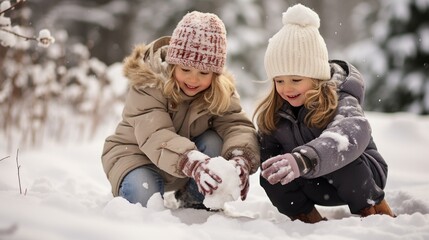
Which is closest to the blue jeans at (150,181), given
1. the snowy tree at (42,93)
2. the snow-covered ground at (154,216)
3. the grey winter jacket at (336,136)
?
the snow-covered ground at (154,216)

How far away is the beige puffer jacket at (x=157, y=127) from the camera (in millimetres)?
2496

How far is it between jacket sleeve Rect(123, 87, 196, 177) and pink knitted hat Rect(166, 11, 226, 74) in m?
0.23

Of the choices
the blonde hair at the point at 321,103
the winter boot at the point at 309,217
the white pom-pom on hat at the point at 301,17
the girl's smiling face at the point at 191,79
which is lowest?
the winter boot at the point at 309,217

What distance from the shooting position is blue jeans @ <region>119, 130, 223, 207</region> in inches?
99.1

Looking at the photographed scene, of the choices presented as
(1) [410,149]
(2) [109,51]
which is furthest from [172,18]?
(1) [410,149]

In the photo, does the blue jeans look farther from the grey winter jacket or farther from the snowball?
the snowball

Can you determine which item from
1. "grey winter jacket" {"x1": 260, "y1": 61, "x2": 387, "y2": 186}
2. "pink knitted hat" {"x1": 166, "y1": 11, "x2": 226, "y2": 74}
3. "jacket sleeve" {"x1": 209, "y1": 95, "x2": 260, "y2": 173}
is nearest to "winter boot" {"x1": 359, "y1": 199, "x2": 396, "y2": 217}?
"grey winter jacket" {"x1": 260, "y1": 61, "x2": 387, "y2": 186}

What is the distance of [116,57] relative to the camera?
11.9 meters

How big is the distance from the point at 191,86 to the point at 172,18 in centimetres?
758

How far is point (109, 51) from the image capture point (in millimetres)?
11734

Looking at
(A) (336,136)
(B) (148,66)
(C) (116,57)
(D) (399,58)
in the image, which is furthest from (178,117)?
(C) (116,57)

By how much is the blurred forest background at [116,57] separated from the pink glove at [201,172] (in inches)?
25.7

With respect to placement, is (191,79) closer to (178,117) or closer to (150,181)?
(178,117)

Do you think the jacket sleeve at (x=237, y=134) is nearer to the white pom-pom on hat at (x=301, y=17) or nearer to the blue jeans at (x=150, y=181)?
the blue jeans at (x=150, y=181)
